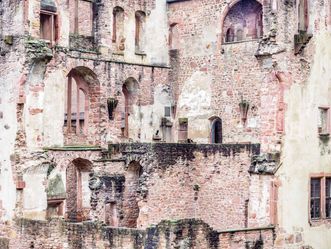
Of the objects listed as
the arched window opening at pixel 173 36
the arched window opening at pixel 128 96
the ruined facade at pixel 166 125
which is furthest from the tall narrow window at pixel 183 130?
the arched window opening at pixel 173 36

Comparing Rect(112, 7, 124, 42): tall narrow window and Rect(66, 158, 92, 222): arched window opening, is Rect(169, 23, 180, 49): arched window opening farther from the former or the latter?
Rect(66, 158, 92, 222): arched window opening

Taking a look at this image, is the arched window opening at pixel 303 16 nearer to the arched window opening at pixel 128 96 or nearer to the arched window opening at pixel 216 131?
the arched window opening at pixel 216 131

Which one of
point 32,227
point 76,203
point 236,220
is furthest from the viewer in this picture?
point 76,203

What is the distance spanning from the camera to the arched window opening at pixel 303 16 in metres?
26.5

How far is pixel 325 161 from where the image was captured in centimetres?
2708

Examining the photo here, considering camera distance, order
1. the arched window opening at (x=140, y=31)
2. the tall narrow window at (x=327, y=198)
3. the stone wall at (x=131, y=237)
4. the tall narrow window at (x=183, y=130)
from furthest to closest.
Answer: the arched window opening at (x=140, y=31) < the tall narrow window at (x=183, y=130) < the tall narrow window at (x=327, y=198) < the stone wall at (x=131, y=237)

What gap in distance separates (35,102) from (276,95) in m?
7.79

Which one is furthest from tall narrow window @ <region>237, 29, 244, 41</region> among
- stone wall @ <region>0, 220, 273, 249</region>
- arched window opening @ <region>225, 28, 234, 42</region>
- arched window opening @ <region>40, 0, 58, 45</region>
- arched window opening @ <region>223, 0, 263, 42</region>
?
stone wall @ <region>0, 220, 273, 249</region>

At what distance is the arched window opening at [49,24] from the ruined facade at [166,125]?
0.15ft

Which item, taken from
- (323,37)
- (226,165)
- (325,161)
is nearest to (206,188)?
(226,165)

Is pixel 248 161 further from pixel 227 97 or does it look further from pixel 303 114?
pixel 227 97

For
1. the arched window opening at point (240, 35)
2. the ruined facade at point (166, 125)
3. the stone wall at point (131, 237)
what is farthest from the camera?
the arched window opening at point (240, 35)

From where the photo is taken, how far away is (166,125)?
34.6 meters

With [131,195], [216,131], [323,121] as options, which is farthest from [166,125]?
[323,121]
